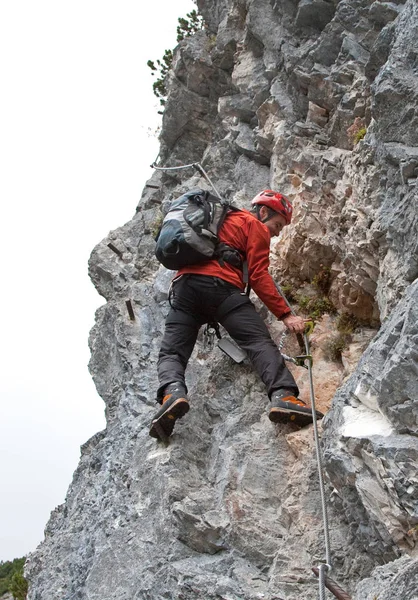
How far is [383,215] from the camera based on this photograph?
611 centimetres

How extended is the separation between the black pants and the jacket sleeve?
7.9 inches

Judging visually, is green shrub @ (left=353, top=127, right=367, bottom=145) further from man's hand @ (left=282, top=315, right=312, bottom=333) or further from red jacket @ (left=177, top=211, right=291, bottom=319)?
man's hand @ (left=282, top=315, right=312, bottom=333)

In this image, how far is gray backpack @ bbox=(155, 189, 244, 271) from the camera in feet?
21.6

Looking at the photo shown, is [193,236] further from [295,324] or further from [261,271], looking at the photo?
[295,324]

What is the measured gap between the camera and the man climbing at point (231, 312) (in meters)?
6.14

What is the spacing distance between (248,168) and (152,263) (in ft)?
7.71

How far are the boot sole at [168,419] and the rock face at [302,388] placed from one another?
18 centimetres

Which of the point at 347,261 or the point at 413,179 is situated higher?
the point at 413,179

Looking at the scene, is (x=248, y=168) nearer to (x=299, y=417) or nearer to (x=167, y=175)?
(x=167, y=175)

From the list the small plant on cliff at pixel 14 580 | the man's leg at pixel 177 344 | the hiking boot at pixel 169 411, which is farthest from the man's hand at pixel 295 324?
the small plant on cliff at pixel 14 580

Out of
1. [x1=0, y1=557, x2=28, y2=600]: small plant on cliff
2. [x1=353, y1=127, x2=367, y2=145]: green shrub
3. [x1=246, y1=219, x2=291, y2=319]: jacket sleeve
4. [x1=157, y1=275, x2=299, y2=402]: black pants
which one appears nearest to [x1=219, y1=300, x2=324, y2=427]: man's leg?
[x1=157, y1=275, x2=299, y2=402]: black pants

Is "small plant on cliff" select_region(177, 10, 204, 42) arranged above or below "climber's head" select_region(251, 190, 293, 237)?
above

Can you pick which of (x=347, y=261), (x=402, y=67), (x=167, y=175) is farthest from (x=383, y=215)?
(x=167, y=175)

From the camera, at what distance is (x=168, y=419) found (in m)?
5.93
